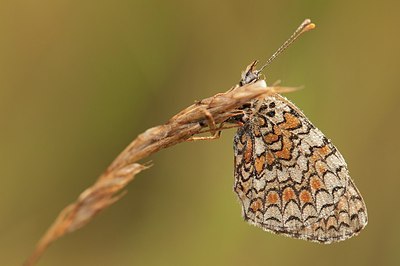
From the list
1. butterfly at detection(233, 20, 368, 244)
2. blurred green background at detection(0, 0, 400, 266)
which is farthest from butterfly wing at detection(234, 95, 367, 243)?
blurred green background at detection(0, 0, 400, 266)

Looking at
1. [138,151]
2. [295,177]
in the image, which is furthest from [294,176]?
[138,151]

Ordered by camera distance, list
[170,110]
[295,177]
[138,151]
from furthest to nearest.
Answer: [170,110] → [295,177] → [138,151]

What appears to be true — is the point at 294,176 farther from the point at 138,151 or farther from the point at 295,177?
the point at 138,151

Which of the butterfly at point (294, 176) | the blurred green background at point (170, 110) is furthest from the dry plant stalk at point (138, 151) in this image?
the blurred green background at point (170, 110)

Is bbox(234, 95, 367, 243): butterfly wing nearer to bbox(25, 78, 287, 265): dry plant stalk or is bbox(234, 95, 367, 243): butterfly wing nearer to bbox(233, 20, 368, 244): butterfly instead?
bbox(233, 20, 368, 244): butterfly

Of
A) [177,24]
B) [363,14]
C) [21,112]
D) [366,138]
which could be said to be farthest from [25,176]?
[363,14]

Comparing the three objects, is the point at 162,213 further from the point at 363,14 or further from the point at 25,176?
the point at 363,14
